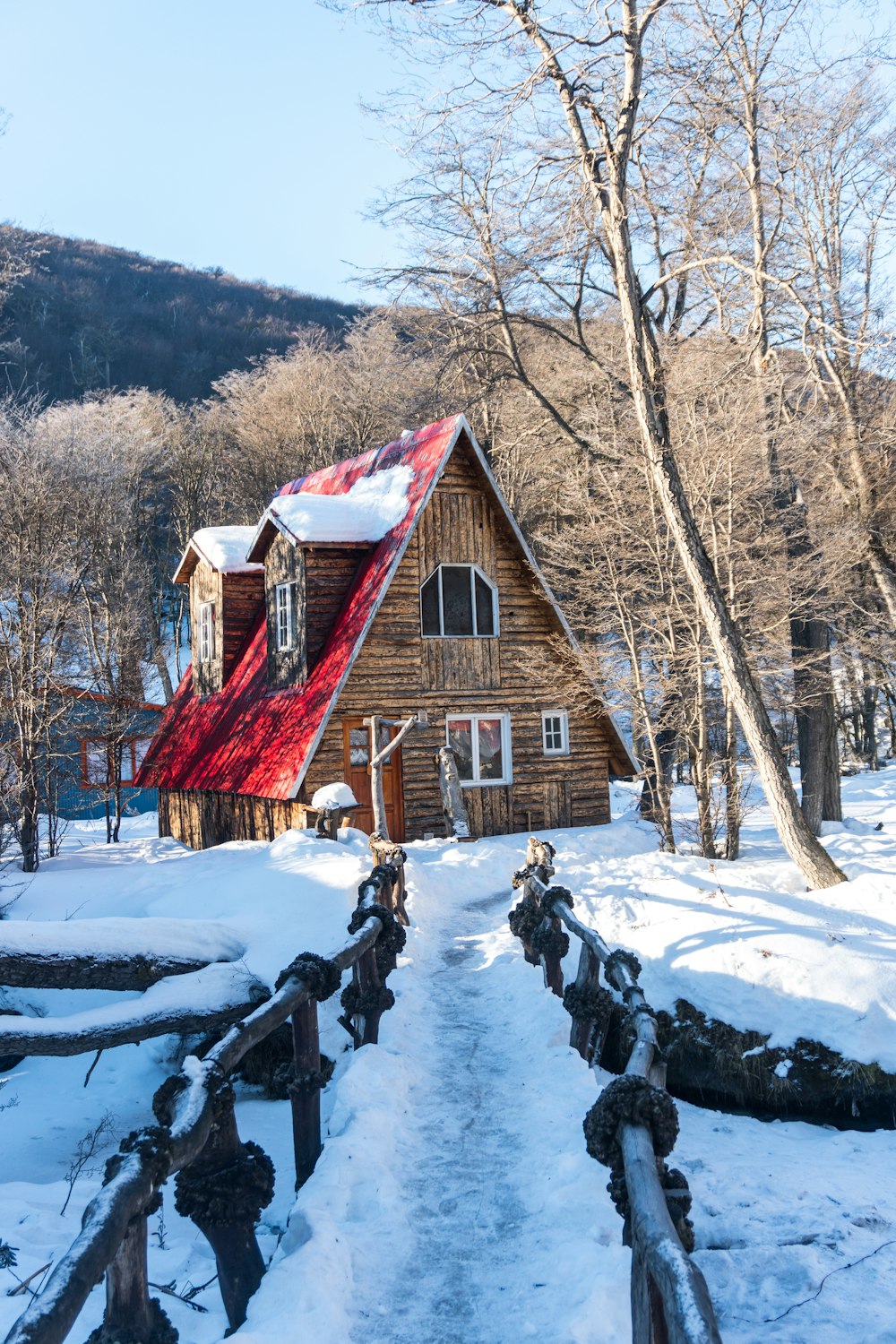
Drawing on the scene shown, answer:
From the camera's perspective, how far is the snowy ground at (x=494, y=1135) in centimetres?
476

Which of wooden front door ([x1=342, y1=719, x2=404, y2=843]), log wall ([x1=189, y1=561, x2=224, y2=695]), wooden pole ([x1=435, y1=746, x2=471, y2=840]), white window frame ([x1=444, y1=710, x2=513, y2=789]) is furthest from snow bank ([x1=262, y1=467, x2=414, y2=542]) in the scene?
wooden pole ([x1=435, y1=746, x2=471, y2=840])

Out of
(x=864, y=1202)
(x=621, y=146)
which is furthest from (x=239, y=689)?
(x=864, y=1202)

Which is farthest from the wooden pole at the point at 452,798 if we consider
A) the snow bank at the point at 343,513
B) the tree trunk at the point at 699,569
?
the tree trunk at the point at 699,569

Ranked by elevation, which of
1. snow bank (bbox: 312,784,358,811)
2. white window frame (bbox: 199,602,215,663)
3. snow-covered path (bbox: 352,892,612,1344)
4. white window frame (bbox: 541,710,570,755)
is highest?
A: white window frame (bbox: 199,602,215,663)

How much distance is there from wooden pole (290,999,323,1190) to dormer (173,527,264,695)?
16.1 meters

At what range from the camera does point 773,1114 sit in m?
8.28

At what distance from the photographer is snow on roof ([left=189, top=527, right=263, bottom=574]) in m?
21.9

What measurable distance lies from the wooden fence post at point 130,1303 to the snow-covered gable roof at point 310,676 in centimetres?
1249

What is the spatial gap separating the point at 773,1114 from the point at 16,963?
6.31 meters

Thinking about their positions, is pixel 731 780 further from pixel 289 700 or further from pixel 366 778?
pixel 289 700

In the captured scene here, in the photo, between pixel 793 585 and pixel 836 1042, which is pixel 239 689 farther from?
pixel 836 1042

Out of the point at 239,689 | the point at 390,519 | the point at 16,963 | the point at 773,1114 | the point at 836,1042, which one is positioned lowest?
the point at 773,1114

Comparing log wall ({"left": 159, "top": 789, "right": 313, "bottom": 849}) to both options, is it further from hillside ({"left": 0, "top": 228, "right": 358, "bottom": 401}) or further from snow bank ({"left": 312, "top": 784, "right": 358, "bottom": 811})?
hillside ({"left": 0, "top": 228, "right": 358, "bottom": 401})

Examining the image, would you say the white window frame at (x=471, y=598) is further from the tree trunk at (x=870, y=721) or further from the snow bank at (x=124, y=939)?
the tree trunk at (x=870, y=721)
